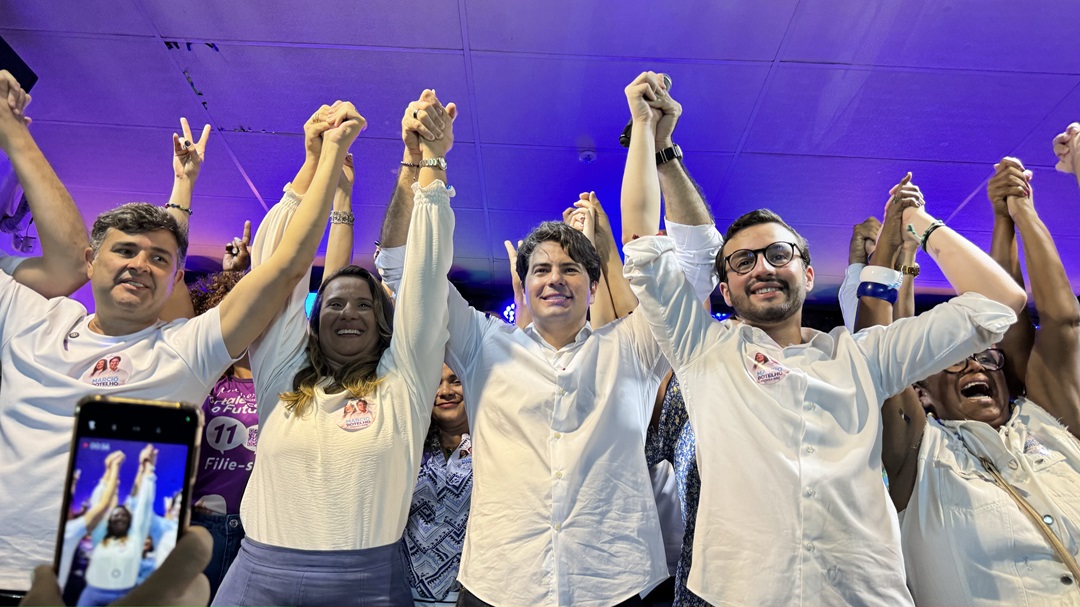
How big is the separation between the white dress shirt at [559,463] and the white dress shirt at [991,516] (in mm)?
707

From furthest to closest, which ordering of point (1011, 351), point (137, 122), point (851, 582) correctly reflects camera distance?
1. point (137, 122)
2. point (1011, 351)
3. point (851, 582)

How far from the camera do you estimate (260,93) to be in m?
3.11

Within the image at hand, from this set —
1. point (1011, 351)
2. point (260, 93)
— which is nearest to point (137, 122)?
point (260, 93)

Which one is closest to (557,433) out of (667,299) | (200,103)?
(667,299)

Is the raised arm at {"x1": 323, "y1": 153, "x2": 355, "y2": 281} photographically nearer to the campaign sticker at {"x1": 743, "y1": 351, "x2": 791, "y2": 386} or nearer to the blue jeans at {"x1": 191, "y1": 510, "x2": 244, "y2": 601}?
the blue jeans at {"x1": 191, "y1": 510, "x2": 244, "y2": 601}

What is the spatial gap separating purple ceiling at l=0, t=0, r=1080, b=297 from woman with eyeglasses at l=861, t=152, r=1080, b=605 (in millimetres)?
879

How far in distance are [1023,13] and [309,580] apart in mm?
2969

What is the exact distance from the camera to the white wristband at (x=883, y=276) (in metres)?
1.91

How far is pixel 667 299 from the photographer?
A: 1.56m

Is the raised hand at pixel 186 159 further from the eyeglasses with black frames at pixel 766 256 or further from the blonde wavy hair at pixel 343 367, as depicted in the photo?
the eyeglasses with black frames at pixel 766 256

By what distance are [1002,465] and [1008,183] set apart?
94 cm

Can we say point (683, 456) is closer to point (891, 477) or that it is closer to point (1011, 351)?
point (891, 477)

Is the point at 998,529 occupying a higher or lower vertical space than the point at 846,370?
lower

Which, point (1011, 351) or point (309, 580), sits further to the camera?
point (1011, 351)
